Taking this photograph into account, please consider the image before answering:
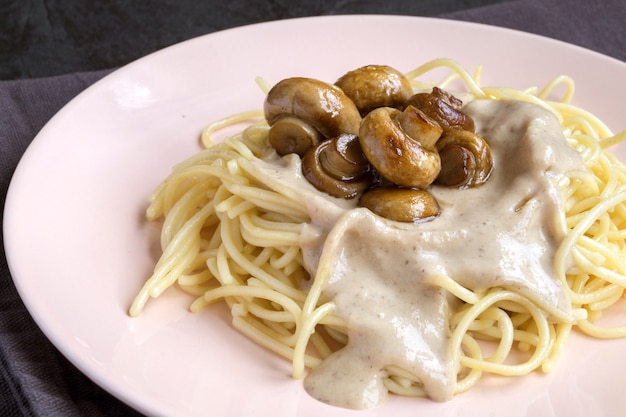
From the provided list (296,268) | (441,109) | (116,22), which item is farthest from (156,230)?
(116,22)

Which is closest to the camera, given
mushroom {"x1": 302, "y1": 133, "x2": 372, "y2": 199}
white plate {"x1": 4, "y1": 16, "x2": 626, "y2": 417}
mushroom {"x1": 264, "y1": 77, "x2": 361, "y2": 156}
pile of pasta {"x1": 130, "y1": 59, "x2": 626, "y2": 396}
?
white plate {"x1": 4, "y1": 16, "x2": 626, "y2": 417}

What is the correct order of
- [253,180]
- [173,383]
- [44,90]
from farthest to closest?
[44,90] → [253,180] → [173,383]

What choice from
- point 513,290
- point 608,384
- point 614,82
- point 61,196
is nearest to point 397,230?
point 513,290

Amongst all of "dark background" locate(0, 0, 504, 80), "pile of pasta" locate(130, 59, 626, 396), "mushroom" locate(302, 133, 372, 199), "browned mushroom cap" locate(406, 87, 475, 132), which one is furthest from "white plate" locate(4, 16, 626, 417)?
"dark background" locate(0, 0, 504, 80)

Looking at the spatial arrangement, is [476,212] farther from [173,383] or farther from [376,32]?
[376,32]

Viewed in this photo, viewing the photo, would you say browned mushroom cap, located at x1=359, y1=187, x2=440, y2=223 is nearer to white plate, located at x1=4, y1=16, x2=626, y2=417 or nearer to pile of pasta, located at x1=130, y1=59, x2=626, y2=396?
pile of pasta, located at x1=130, y1=59, x2=626, y2=396

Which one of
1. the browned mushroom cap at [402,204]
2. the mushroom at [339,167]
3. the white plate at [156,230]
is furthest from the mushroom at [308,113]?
the white plate at [156,230]

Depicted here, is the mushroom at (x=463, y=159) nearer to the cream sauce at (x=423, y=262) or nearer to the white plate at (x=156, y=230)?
the cream sauce at (x=423, y=262)
